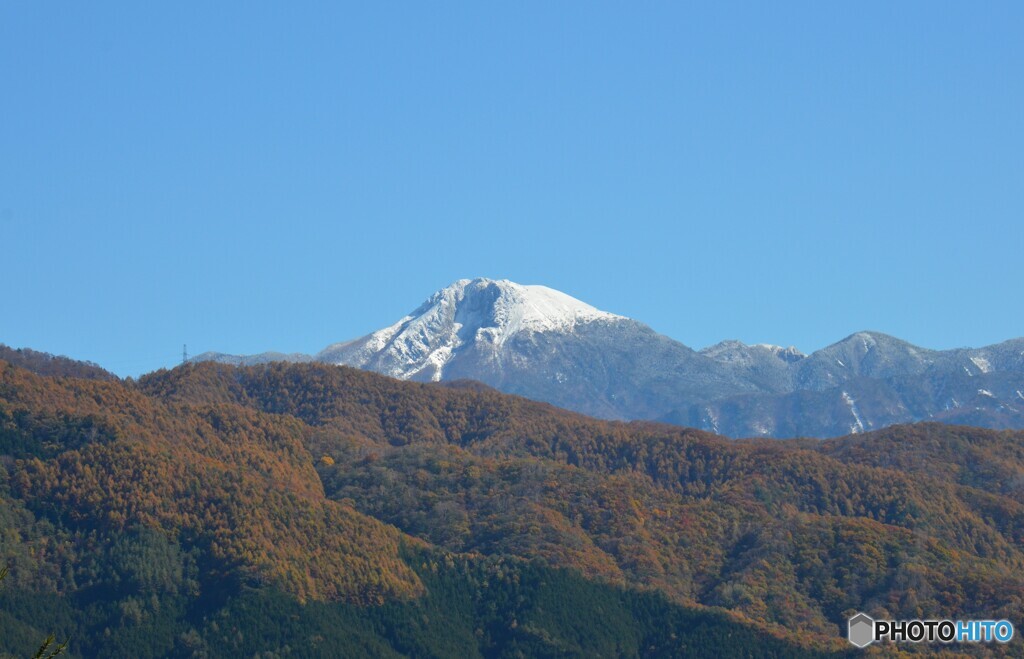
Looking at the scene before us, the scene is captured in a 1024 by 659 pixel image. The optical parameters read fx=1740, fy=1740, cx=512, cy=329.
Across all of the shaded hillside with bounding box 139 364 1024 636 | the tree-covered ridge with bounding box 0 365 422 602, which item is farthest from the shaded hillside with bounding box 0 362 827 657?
the shaded hillside with bounding box 139 364 1024 636

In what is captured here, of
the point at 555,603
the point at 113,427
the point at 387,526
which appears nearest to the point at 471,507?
the point at 387,526

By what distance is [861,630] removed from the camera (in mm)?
158750

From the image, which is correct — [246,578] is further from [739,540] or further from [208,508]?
[739,540]

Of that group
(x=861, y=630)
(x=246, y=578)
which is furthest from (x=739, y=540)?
(x=246, y=578)

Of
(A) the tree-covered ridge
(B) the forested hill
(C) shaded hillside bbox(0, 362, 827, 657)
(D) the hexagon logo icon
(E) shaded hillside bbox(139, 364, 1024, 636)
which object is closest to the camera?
(C) shaded hillside bbox(0, 362, 827, 657)

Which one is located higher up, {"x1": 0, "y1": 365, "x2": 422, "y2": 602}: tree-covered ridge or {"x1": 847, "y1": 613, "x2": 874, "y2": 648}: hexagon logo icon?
{"x1": 0, "y1": 365, "x2": 422, "y2": 602}: tree-covered ridge

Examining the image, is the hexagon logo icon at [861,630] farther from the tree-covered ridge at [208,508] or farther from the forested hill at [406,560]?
the tree-covered ridge at [208,508]

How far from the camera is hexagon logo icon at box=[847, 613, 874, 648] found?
154875 mm

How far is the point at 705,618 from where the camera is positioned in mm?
162000

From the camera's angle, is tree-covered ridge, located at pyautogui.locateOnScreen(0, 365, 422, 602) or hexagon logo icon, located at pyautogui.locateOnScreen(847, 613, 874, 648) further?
tree-covered ridge, located at pyautogui.locateOnScreen(0, 365, 422, 602)

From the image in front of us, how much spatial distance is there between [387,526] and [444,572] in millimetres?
10073

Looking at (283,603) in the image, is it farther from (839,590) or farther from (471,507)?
(839,590)

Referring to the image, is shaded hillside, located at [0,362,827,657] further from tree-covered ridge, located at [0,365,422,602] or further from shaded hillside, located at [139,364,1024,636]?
shaded hillside, located at [139,364,1024,636]

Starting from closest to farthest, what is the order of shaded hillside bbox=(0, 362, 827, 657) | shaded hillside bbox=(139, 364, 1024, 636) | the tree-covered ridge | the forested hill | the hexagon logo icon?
shaded hillside bbox=(0, 362, 827, 657)
the forested hill
the hexagon logo icon
the tree-covered ridge
shaded hillside bbox=(139, 364, 1024, 636)
